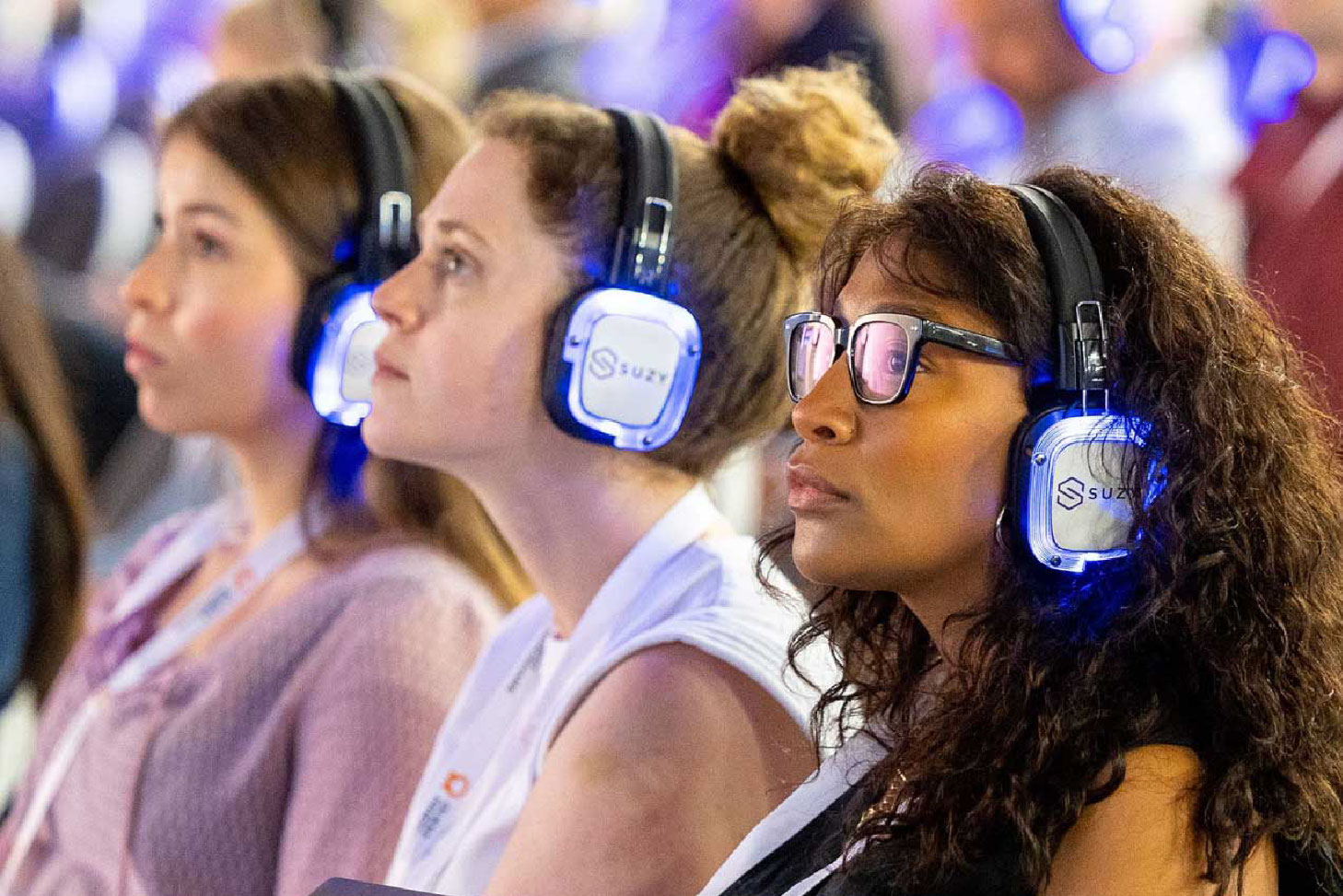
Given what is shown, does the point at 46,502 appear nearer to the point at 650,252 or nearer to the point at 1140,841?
the point at 650,252

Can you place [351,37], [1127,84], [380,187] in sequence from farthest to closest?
[351,37]
[1127,84]
[380,187]

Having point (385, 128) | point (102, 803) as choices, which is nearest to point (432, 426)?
point (385, 128)

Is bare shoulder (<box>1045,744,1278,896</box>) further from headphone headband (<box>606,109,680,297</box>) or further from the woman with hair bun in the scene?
headphone headband (<box>606,109,680,297</box>)

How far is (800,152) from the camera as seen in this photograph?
162cm

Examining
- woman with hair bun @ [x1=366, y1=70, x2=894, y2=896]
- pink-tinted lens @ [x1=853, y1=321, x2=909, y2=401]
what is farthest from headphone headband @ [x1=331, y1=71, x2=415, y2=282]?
pink-tinted lens @ [x1=853, y1=321, x2=909, y2=401]

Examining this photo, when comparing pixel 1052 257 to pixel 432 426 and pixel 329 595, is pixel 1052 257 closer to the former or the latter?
pixel 432 426

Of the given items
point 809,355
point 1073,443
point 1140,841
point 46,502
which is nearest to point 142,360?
point 46,502

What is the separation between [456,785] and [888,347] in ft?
2.34

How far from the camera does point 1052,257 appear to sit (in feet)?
3.52

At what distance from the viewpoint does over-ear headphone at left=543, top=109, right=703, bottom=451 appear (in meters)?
1.50

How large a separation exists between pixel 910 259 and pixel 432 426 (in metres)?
0.62

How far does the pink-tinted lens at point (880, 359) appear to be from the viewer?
42.5 inches

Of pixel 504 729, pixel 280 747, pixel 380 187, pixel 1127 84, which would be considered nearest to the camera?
pixel 504 729

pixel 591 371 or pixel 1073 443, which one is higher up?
pixel 1073 443
